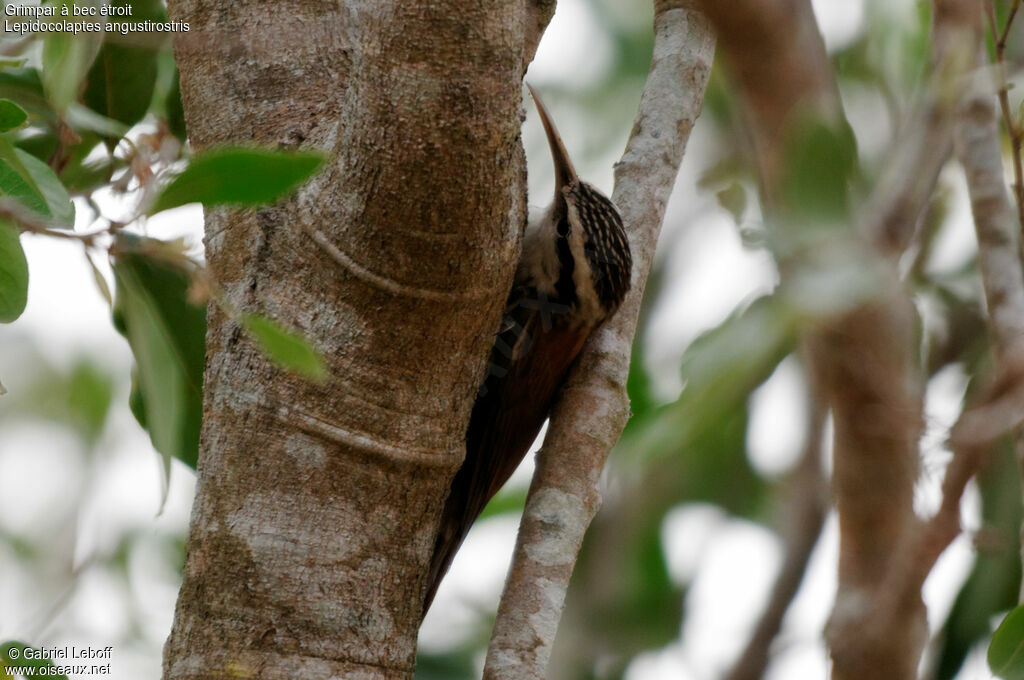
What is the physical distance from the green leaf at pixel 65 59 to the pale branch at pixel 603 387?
101cm

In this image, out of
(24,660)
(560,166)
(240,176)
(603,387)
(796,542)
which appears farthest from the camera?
(560,166)

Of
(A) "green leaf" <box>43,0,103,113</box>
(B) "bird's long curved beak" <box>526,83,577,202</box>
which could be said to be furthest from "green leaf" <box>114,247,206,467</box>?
(B) "bird's long curved beak" <box>526,83,577,202</box>

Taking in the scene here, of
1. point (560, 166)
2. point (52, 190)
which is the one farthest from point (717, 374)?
point (560, 166)

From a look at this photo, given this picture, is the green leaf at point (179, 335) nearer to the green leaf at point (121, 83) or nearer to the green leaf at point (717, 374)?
the green leaf at point (121, 83)

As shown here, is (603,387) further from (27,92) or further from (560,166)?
(27,92)

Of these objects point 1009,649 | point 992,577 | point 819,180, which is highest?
point 819,180

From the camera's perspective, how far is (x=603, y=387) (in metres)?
2.17

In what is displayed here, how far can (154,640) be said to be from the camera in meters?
3.67

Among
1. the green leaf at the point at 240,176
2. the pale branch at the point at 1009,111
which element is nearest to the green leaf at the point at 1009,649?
the pale branch at the point at 1009,111

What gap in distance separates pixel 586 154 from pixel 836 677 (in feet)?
13.1

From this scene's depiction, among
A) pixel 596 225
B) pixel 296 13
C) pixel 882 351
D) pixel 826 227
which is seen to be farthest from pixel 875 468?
pixel 596 225

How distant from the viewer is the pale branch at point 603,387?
1761 mm

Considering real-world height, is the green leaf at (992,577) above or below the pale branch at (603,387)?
below

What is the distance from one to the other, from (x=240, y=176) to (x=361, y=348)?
49cm
